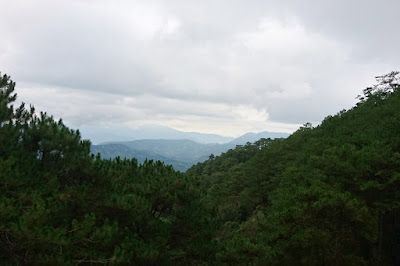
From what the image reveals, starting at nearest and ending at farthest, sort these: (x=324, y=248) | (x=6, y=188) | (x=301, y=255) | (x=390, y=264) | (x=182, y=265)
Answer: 1. (x=6, y=188)
2. (x=182, y=265)
3. (x=324, y=248)
4. (x=301, y=255)
5. (x=390, y=264)

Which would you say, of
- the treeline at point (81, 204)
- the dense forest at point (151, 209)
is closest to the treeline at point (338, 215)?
the dense forest at point (151, 209)

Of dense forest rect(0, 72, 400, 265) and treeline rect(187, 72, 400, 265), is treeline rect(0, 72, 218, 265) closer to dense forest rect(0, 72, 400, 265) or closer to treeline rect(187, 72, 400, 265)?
dense forest rect(0, 72, 400, 265)

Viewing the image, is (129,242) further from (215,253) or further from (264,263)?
(264,263)

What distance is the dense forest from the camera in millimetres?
8508

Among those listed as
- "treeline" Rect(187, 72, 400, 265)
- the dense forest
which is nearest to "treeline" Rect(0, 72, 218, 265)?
the dense forest

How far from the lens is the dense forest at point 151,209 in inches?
335

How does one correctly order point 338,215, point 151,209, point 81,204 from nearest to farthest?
point 81,204 < point 151,209 < point 338,215

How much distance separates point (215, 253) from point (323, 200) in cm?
534

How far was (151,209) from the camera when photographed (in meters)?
12.0

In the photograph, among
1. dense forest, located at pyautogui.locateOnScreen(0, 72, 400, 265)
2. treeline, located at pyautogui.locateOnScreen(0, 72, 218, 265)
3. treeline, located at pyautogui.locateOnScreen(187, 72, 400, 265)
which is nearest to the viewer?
treeline, located at pyautogui.locateOnScreen(0, 72, 218, 265)

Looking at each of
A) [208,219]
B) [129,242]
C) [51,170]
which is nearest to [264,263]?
[208,219]

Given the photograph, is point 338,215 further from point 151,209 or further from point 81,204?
point 81,204

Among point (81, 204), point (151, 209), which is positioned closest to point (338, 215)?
point (151, 209)

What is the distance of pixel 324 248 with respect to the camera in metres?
13.9
